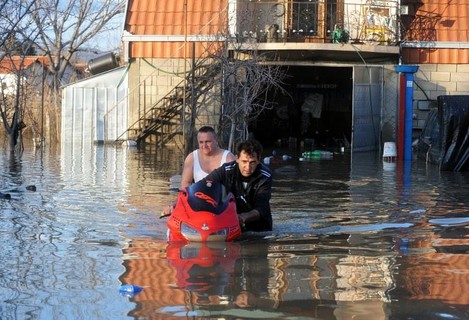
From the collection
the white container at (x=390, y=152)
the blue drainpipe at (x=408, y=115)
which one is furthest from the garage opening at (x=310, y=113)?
the white container at (x=390, y=152)

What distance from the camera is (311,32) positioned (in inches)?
1099

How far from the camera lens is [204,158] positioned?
1060cm

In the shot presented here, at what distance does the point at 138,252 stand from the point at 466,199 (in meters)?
7.05

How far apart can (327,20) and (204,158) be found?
18.3 meters

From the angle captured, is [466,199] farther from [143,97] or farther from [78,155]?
[143,97]

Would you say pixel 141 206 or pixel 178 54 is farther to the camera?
pixel 178 54

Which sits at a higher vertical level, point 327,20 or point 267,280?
point 327,20

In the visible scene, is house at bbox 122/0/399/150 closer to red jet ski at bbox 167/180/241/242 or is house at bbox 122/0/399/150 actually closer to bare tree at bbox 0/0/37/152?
bare tree at bbox 0/0/37/152

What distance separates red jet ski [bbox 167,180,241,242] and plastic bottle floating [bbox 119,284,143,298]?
2395mm

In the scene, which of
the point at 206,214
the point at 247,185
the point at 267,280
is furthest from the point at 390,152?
the point at 267,280

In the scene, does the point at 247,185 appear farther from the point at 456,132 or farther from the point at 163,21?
the point at 163,21

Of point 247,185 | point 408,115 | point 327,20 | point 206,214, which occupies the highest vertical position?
point 327,20

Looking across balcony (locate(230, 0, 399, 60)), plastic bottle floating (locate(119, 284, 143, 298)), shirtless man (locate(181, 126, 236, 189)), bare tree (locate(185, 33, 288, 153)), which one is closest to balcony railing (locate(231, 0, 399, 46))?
balcony (locate(230, 0, 399, 60))

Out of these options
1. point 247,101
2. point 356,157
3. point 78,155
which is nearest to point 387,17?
point 356,157
